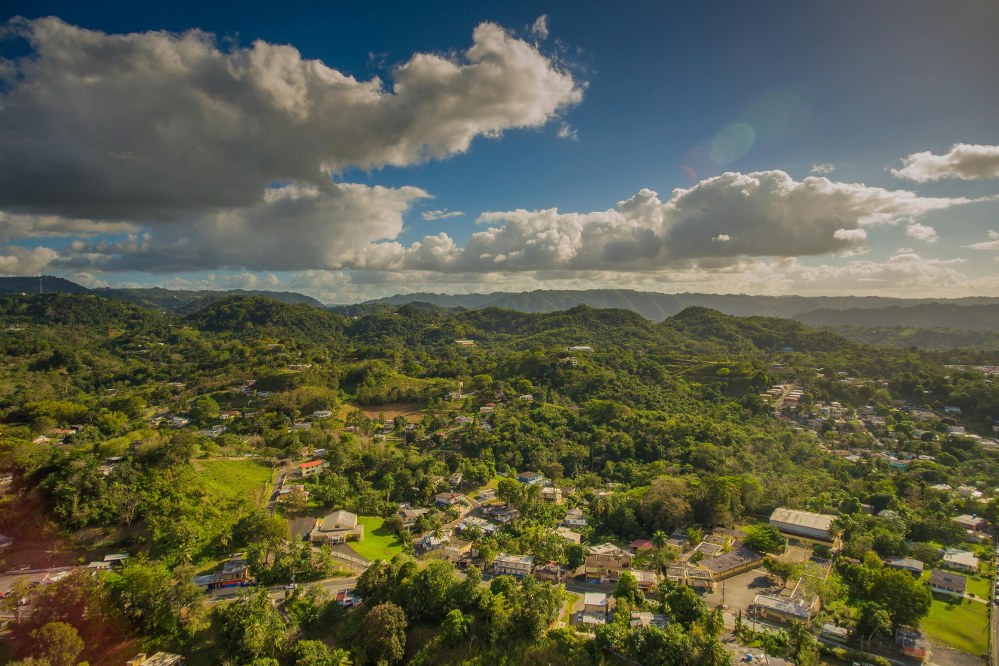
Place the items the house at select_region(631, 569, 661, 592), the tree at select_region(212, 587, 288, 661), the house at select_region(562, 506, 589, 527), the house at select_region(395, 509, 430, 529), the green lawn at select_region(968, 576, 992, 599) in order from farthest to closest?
the house at select_region(562, 506, 589, 527) < the house at select_region(395, 509, 430, 529) < the green lawn at select_region(968, 576, 992, 599) < the house at select_region(631, 569, 661, 592) < the tree at select_region(212, 587, 288, 661)

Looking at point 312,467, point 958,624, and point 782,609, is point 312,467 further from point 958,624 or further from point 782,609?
point 958,624

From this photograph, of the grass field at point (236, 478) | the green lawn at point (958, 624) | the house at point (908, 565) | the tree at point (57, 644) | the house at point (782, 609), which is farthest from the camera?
the grass field at point (236, 478)

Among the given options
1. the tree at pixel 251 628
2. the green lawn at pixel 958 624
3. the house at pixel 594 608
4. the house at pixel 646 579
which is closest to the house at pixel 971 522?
the green lawn at pixel 958 624

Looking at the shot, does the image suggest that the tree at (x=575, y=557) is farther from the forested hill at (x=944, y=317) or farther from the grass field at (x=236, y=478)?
the forested hill at (x=944, y=317)

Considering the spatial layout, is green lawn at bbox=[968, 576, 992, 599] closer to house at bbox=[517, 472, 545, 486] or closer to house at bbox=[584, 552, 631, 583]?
house at bbox=[584, 552, 631, 583]

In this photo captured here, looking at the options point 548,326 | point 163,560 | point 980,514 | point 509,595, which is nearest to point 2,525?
point 163,560

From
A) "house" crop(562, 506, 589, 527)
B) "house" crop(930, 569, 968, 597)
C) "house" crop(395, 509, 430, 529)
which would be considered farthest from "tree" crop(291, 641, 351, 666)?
"house" crop(930, 569, 968, 597)
